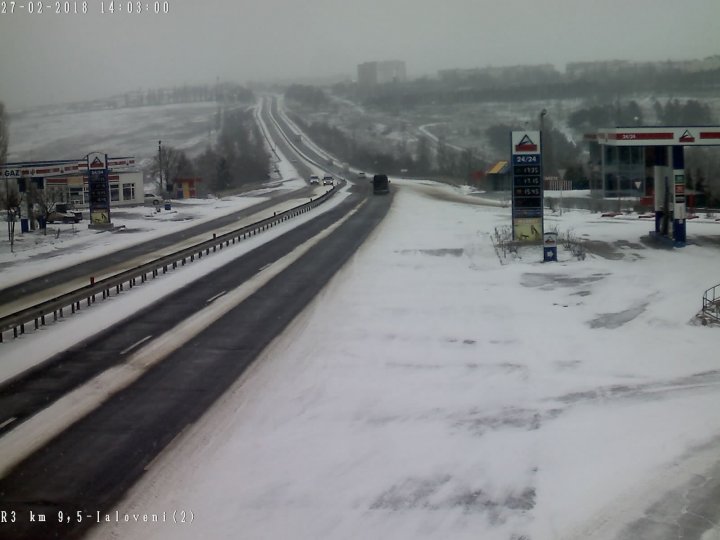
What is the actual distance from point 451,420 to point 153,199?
199 ft

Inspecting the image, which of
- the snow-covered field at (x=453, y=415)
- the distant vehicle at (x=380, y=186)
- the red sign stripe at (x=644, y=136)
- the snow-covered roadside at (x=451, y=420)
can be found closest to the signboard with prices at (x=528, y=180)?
the red sign stripe at (x=644, y=136)

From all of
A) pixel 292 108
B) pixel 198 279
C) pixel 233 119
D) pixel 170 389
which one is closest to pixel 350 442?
pixel 170 389

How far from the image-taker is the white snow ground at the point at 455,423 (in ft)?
31.5

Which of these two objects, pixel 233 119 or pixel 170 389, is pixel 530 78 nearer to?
pixel 233 119

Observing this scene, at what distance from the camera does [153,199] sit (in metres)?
70.2

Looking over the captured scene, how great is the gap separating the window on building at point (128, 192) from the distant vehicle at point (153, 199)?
A: 5.66 feet

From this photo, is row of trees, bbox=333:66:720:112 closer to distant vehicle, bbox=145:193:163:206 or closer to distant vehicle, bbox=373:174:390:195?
distant vehicle, bbox=373:174:390:195

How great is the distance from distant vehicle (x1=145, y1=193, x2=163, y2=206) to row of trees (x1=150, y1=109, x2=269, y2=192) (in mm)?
2660

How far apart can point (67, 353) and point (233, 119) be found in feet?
354

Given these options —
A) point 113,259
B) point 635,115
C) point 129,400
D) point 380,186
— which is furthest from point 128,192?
point 129,400

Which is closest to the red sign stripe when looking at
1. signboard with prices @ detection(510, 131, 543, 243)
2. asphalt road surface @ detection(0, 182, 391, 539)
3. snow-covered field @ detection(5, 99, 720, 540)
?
signboard with prices @ detection(510, 131, 543, 243)

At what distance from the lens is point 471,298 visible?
2419 cm

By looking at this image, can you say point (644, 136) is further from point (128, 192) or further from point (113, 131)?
point (128, 192)

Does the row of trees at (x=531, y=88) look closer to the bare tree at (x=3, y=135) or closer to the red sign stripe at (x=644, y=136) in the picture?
the red sign stripe at (x=644, y=136)
